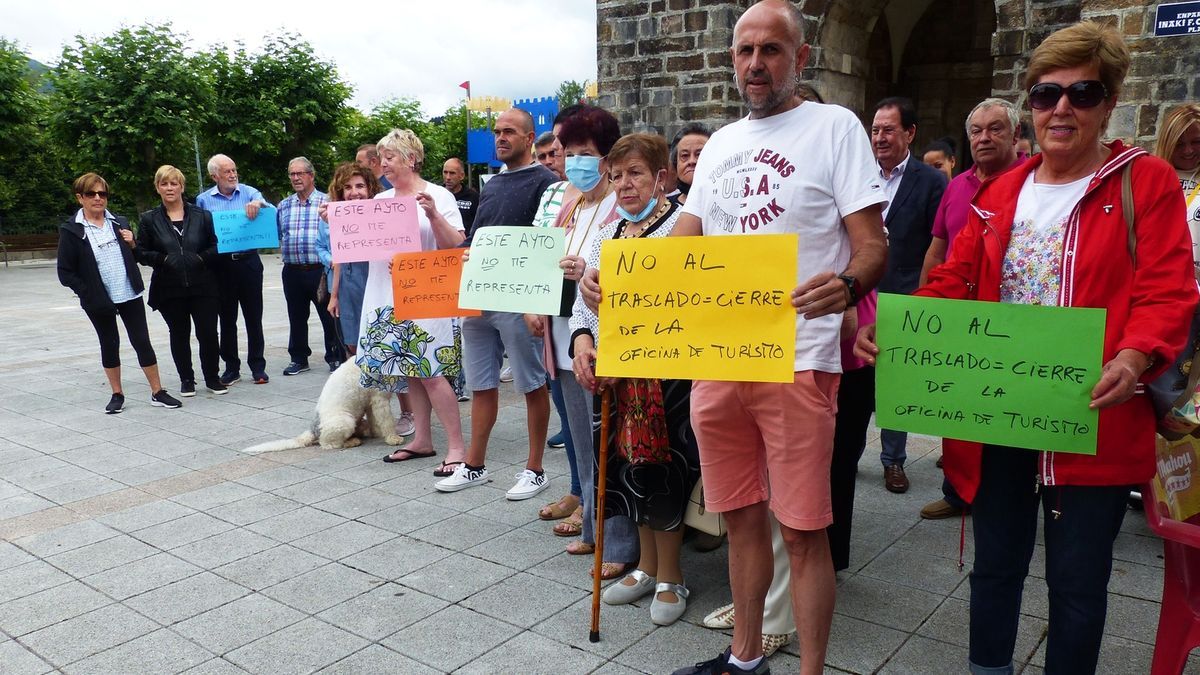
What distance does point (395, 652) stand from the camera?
10.1 feet

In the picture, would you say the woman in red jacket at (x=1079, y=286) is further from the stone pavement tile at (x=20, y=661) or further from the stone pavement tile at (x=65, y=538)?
the stone pavement tile at (x=65, y=538)

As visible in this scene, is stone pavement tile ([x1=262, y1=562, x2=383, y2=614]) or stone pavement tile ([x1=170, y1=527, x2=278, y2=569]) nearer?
stone pavement tile ([x1=262, y1=562, x2=383, y2=614])

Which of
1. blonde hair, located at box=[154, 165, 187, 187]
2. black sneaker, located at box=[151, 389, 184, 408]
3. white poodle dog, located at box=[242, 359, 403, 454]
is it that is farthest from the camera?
blonde hair, located at box=[154, 165, 187, 187]

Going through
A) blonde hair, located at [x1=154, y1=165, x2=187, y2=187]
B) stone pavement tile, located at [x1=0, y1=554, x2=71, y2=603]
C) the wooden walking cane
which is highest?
blonde hair, located at [x1=154, y1=165, x2=187, y2=187]

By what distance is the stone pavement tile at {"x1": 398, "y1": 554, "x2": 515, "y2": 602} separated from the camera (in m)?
3.59

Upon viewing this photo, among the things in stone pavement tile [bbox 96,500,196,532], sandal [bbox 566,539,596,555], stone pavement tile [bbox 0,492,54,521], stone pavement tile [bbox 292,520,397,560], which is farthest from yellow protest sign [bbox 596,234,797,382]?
stone pavement tile [bbox 0,492,54,521]

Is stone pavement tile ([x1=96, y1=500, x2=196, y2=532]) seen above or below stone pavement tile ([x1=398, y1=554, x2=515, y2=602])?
below

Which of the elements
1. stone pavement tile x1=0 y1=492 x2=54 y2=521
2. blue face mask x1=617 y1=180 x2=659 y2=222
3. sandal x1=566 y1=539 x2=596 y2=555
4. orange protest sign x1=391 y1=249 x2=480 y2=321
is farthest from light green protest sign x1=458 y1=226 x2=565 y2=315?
stone pavement tile x1=0 y1=492 x2=54 y2=521

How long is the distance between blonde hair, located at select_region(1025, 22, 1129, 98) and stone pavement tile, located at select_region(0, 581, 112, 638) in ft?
13.3

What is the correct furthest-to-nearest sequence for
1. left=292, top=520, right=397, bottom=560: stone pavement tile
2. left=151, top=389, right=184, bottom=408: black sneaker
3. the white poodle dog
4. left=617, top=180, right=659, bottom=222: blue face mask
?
left=151, top=389, right=184, bottom=408: black sneaker
the white poodle dog
left=292, top=520, right=397, bottom=560: stone pavement tile
left=617, top=180, right=659, bottom=222: blue face mask

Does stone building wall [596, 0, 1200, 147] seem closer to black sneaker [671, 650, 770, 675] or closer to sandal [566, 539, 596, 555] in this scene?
sandal [566, 539, 596, 555]

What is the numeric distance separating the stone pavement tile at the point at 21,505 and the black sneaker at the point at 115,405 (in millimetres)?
2208

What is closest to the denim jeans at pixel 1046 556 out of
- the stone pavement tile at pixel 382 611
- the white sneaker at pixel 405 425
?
the stone pavement tile at pixel 382 611

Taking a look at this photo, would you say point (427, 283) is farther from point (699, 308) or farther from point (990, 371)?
point (990, 371)
